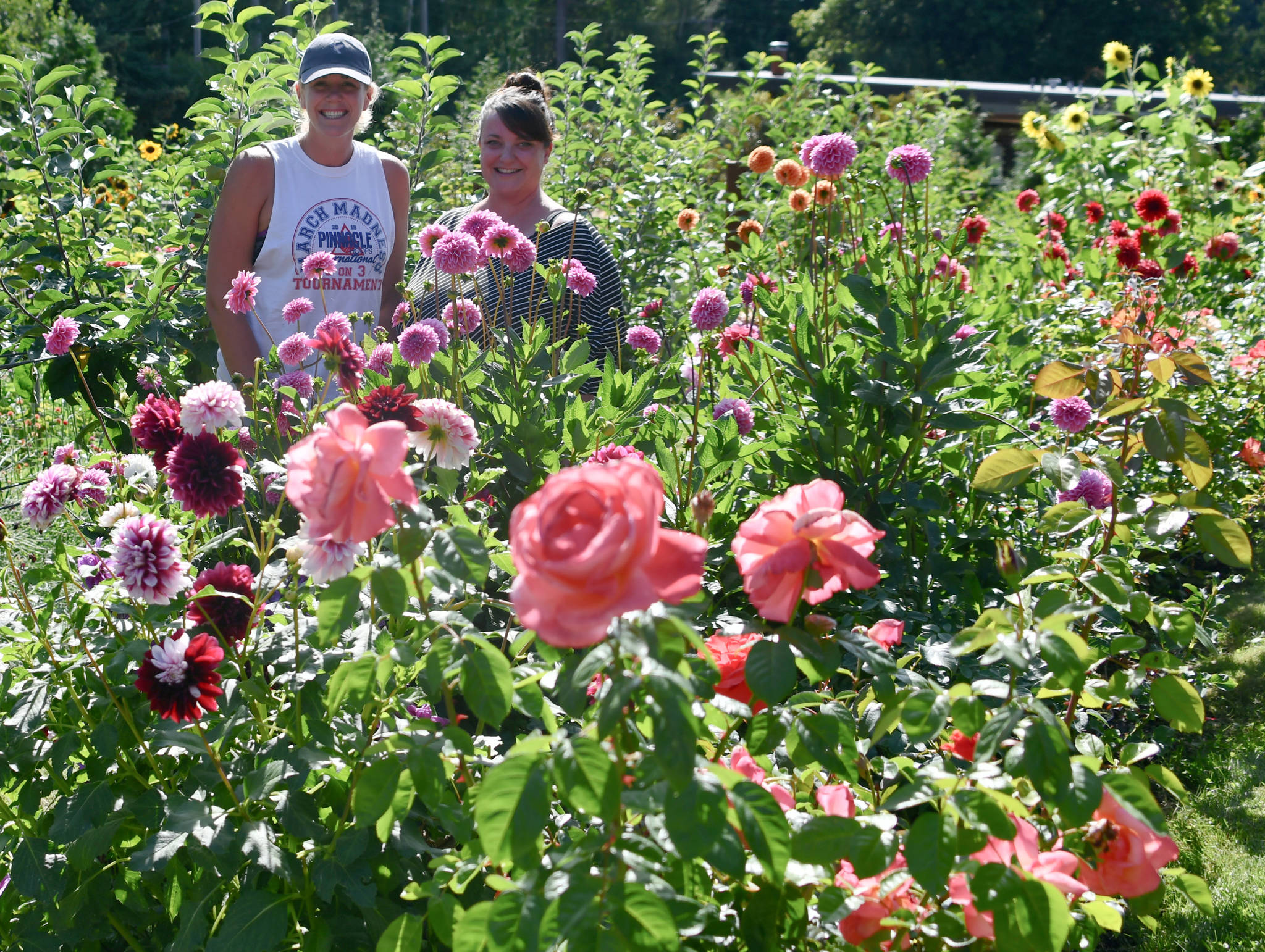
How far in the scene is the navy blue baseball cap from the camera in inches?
123

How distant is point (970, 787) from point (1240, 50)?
60.8 metres

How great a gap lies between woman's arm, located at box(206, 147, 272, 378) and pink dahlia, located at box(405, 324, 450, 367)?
3.65 feet

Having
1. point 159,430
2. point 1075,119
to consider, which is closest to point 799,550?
point 159,430

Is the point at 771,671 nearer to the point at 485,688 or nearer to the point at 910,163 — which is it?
the point at 485,688

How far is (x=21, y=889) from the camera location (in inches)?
56.6

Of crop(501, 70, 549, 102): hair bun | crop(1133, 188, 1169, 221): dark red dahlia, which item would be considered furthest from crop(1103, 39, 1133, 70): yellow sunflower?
crop(501, 70, 549, 102): hair bun

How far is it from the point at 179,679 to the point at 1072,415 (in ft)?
6.68

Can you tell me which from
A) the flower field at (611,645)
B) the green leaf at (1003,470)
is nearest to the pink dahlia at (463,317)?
the flower field at (611,645)

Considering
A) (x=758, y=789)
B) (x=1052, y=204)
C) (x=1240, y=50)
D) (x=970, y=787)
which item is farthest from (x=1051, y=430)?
(x=1240, y=50)

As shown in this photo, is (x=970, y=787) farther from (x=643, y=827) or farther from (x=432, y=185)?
(x=432, y=185)

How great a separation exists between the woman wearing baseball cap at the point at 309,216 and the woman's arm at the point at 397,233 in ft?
0.15

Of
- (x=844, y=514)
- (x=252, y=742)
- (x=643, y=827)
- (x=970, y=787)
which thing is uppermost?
(x=844, y=514)

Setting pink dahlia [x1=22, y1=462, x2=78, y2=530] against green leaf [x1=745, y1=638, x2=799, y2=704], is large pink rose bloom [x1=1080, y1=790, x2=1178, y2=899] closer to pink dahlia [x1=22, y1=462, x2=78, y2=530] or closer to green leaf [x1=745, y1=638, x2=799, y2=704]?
green leaf [x1=745, y1=638, x2=799, y2=704]

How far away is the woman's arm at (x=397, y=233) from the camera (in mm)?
3461
